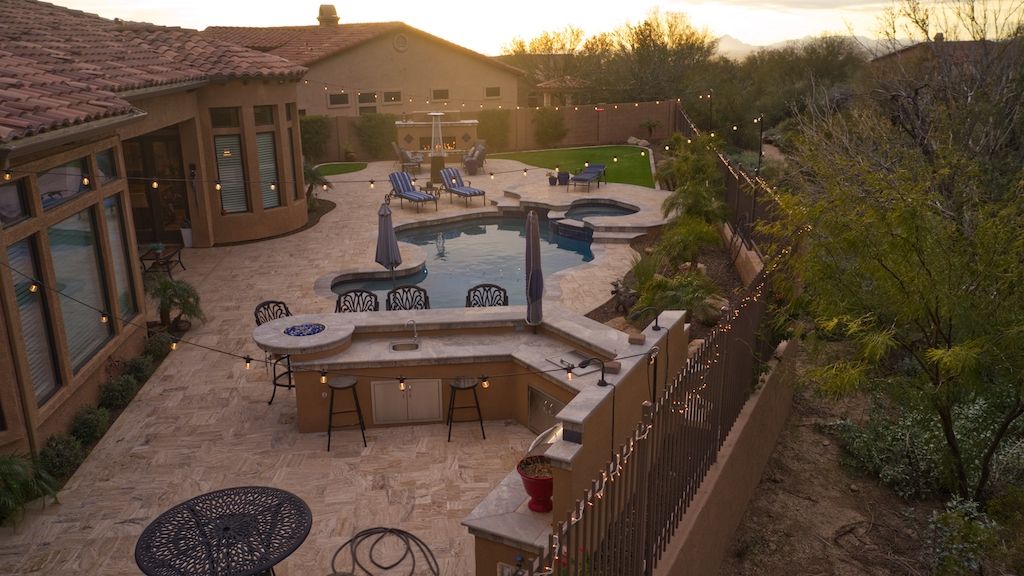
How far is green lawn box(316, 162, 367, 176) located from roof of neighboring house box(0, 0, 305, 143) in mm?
10227

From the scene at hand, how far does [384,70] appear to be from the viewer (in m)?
40.6

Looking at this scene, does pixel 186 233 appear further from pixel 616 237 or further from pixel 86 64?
pixel 616 237

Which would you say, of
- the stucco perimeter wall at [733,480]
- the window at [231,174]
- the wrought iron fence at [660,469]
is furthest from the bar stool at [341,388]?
the window at [231,174]

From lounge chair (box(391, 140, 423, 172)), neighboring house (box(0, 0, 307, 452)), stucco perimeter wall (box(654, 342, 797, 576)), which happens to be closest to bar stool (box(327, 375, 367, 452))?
neighboring house (box(0, 0, 307, 452))

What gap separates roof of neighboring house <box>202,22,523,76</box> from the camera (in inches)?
1556

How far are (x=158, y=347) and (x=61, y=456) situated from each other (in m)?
3.54

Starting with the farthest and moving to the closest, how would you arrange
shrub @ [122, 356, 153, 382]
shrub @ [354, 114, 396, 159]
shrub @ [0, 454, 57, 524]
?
shrub @ [354, 114, 396, 159]
shrub @ [122, 356, 153, 382]
shrub @ [0, 454, 57, 524]

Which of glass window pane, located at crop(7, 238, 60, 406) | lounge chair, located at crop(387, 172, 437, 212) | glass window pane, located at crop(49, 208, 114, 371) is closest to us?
glass window pane, located at crop(7, 238, 60, 406)

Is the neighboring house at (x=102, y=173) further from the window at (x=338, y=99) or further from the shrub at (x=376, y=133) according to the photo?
the window at (x=338, y=99)

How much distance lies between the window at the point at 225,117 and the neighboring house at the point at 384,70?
20.0 meters

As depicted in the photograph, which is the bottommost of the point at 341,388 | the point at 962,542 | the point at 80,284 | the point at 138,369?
the point at 138,369

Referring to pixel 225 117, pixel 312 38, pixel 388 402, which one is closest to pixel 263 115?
pixel 225 117

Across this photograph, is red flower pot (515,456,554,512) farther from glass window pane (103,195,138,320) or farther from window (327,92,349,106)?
window (327,92,349,106)

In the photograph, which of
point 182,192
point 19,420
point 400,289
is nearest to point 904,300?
point 400,289
